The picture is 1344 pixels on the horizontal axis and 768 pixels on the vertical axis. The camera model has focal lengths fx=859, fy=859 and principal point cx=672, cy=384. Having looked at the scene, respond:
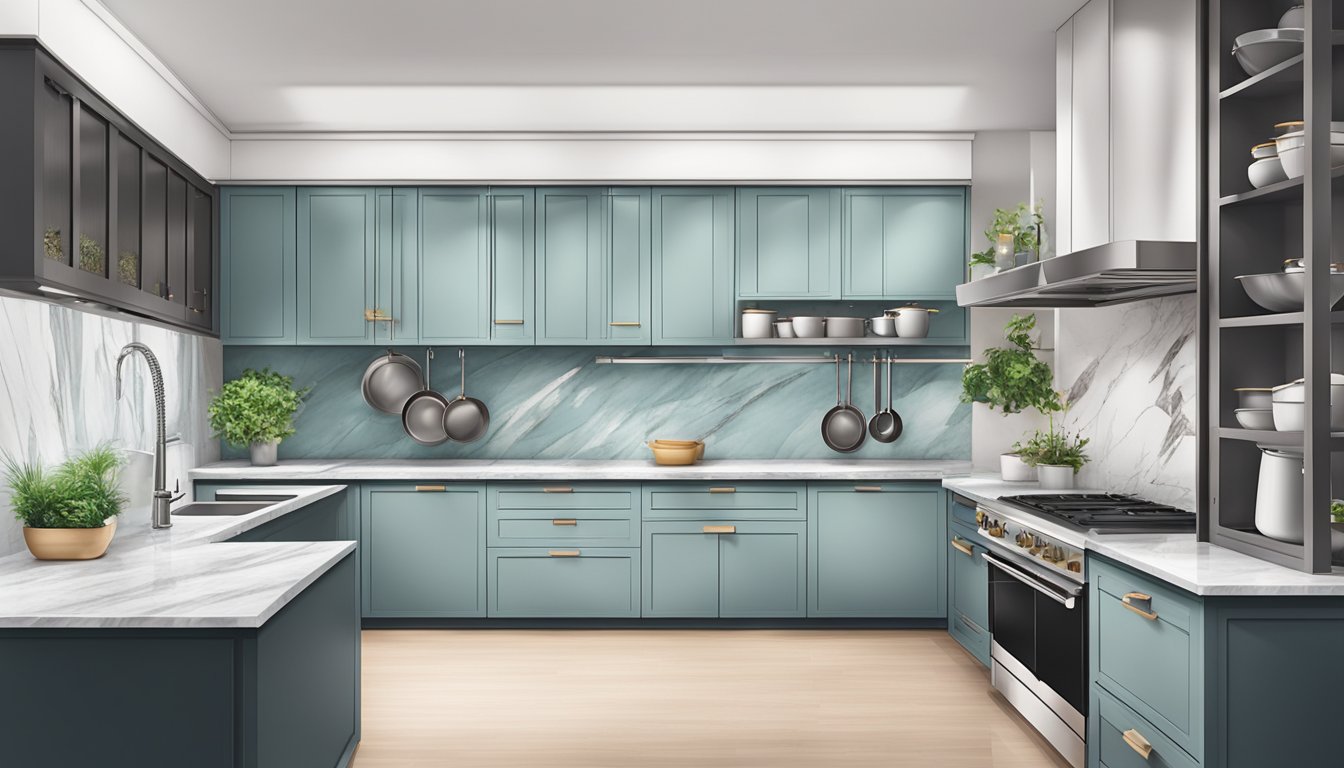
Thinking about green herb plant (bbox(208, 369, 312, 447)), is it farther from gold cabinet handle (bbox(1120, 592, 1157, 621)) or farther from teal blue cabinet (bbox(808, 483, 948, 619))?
gold cabinet handle (bbox(1120, 592, 1157, 621))

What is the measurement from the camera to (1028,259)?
3.85 m

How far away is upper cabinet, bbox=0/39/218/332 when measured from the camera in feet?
8.44

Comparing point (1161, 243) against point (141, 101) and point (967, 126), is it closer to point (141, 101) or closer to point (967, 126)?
point (967, 126)

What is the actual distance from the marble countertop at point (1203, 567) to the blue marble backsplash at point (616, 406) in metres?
2.01

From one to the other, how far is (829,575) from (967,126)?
8.01 ft

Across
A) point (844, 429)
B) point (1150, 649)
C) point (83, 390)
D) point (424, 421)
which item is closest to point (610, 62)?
point (424, 421)

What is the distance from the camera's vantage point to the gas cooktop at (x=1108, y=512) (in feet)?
8.96

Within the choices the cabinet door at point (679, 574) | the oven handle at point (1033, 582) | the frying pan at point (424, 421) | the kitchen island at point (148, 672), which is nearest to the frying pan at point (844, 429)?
the cabinet door at point (679, 574)

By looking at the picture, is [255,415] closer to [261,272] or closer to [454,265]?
[261,272]

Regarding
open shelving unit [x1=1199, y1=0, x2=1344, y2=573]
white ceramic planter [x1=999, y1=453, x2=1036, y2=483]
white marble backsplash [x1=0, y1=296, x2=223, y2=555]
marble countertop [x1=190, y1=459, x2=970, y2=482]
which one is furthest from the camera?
marble countertop [x1=190, y1=459, x2=970, y2=482]

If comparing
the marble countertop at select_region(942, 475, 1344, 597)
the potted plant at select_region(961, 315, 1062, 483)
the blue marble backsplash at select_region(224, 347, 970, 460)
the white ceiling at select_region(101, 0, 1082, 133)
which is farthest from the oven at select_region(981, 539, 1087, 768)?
the white ceiling at select_region(101, 0, 1082, 133)

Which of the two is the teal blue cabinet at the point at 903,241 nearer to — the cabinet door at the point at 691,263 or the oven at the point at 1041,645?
the cabinet door at the point at 691,263

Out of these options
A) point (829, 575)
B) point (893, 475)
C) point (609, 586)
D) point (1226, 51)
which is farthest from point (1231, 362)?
point (609, 586)

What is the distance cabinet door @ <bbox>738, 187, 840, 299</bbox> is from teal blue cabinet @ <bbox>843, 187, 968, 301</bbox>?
9 centimetres
